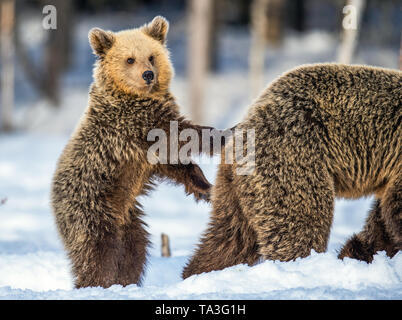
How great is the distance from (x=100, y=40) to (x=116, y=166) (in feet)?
4.09

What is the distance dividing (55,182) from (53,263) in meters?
0.93

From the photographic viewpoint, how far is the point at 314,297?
3.99 meters

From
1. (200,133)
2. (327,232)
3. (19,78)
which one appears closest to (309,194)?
(327,232)

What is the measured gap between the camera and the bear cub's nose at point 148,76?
5570 millimetres

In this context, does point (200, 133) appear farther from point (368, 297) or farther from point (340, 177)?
point (368, 297)

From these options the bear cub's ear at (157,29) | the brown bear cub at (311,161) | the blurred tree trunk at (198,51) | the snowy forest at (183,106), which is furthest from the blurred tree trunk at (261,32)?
the brown bear cub at (311,161)

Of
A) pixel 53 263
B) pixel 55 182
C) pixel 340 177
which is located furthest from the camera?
pixel 53 263

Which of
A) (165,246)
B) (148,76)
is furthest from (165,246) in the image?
(148,76)

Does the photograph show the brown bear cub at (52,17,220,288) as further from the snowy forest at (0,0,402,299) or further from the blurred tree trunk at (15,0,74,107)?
the blurred tree trunk at (15,0,74,107)

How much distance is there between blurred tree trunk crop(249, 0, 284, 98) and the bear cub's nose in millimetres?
13286

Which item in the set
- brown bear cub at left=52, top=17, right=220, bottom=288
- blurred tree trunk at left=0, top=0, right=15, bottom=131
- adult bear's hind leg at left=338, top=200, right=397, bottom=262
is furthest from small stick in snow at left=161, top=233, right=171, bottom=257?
blurred tree trunk at left=0, top=0, right=15, bottom=131

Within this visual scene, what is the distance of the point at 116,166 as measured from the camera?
17.7 feet

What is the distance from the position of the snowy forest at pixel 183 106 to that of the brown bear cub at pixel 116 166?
1.25 ft

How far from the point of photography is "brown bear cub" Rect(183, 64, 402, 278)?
4.66m
